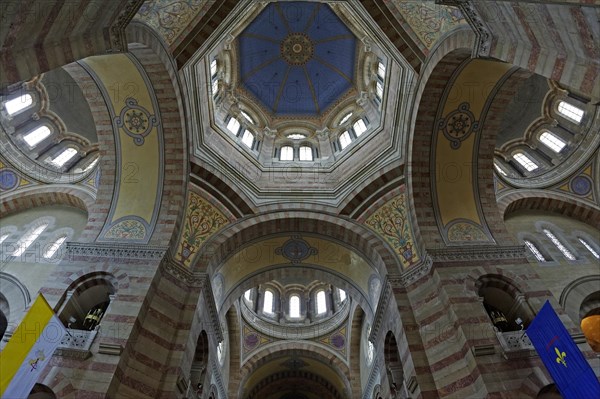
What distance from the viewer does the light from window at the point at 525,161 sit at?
17000 millimetres

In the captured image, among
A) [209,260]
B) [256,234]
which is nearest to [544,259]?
[256,234]

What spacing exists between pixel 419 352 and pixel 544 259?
6477 mm

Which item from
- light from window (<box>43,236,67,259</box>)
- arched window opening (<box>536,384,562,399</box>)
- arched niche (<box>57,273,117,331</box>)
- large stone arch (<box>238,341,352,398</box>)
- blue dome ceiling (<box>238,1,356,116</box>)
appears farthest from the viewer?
large stone arch (<box>238,341,352,398</box>)

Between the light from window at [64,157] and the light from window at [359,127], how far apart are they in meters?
11.9

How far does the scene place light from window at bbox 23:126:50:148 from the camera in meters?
14.8

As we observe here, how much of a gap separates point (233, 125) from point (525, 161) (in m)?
13.0

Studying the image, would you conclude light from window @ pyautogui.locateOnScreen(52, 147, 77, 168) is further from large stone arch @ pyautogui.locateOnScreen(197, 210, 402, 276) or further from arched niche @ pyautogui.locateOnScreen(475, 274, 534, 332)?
arched niche @ pyautogui.locateOnScreen(475, 274, 534, 332)

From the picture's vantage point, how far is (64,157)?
1574 centimetres

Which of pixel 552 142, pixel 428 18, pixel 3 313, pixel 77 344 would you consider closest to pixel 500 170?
pixel 552 142

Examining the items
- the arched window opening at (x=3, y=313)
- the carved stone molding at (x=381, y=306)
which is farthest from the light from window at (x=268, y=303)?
the arched window opening at (x=3, y=313)

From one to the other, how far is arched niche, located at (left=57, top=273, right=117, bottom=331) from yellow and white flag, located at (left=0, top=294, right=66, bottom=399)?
1895mm

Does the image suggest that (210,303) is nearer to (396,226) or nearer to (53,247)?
(53,247)

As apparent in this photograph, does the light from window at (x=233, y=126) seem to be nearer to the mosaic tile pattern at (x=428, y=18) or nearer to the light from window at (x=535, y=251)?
the mosaic tile pattern at (x=428, y=18)

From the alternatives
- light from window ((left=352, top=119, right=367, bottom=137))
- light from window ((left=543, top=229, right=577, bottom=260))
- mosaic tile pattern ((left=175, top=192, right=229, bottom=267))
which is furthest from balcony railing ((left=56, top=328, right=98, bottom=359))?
light from window ((left=543, top=229, right=577, bottom=260))
